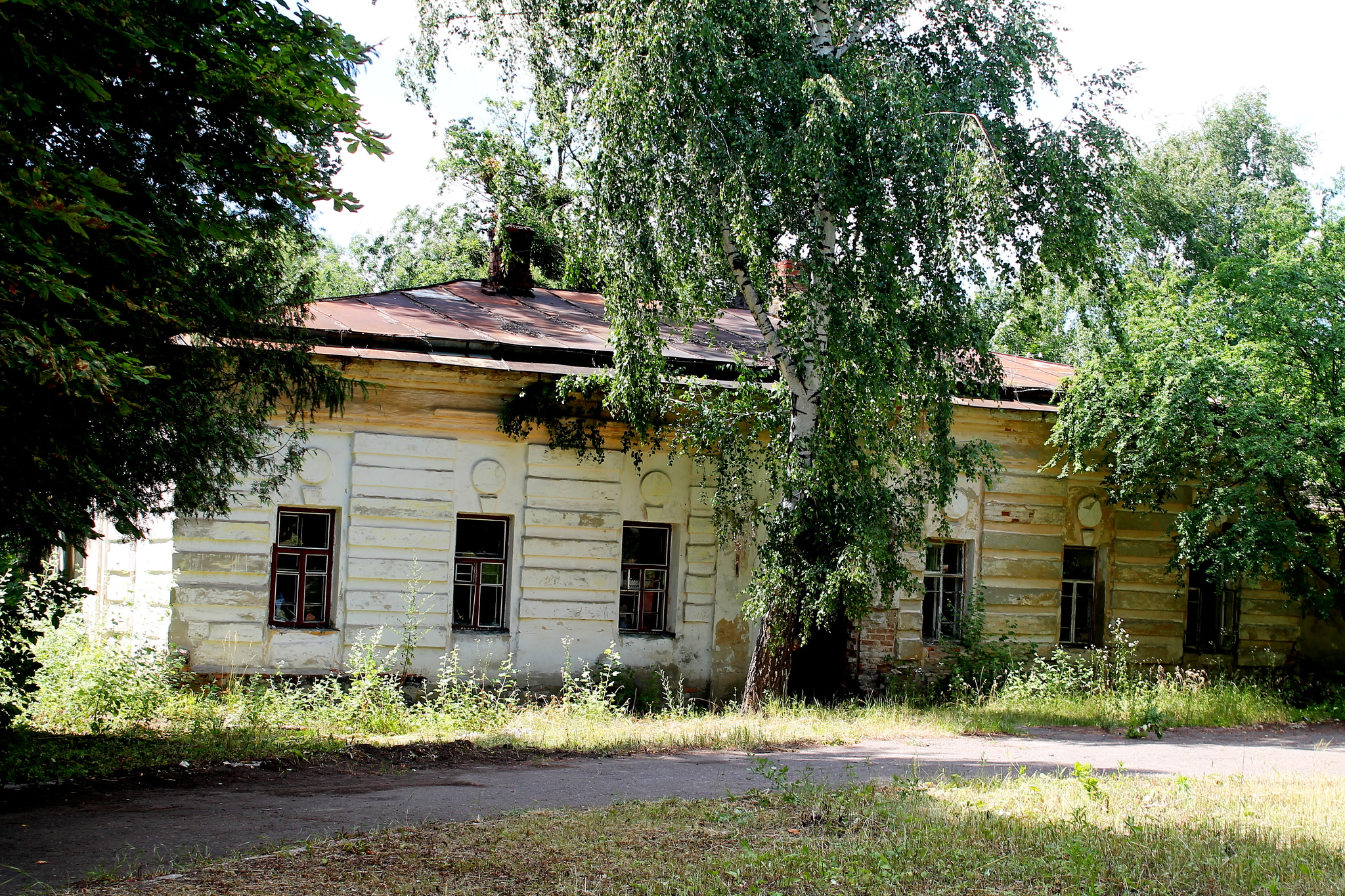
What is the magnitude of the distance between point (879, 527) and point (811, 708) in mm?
2527

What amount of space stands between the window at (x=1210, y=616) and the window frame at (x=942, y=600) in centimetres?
438

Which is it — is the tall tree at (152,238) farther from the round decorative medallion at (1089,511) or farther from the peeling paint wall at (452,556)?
the round decorative medallion at (1089,511)

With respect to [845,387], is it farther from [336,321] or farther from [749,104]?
[336,321]

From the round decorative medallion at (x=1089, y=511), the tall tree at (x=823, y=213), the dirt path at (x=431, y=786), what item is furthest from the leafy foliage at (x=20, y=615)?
the round decorative medallion at (x=1089, y=511)

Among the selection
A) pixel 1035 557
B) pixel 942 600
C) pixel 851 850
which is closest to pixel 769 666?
pixel 942 600

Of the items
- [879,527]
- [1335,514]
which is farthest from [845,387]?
[1335,514]

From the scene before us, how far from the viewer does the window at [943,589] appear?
51.6 feet

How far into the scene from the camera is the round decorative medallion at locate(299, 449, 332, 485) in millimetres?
12484

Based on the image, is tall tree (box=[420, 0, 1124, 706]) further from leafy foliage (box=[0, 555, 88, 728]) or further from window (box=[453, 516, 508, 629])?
leafy foliage (box=[0, 555, 88, 728])

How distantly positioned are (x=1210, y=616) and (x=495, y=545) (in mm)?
12064

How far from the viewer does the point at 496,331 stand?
13.9 m

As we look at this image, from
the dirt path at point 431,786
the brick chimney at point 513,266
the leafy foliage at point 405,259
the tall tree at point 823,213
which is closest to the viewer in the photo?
the dirt path at point 431,786

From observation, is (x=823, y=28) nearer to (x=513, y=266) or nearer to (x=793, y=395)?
(x=793, y=395)

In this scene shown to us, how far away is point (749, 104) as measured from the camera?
34.7ft
